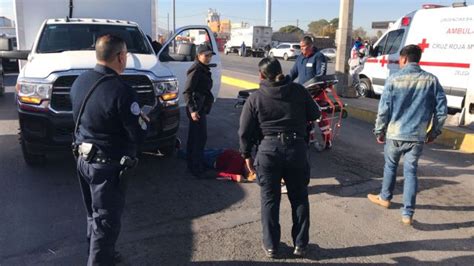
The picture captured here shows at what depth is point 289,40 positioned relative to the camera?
5931 cm

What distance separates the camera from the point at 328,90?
7.20 m

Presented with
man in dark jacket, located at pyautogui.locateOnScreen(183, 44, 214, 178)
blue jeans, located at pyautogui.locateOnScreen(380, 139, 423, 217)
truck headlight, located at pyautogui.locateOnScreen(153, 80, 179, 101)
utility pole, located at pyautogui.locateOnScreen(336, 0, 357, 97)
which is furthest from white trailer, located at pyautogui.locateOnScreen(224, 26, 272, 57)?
blue jeans, located at pyautogui.locateOnScreen(380, 139, 423, 217)

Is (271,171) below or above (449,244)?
above

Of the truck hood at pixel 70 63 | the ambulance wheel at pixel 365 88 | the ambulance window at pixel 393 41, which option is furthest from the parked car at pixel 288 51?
the truck hood at pixel 70 63

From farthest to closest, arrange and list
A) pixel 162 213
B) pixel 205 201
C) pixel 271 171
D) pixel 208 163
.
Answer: pixel 208 163 < pixel 205 201 < pixel 162 213 < pixel 271 171

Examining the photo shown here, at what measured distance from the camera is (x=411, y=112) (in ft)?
15.1

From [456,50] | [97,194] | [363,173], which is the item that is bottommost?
[363,173]

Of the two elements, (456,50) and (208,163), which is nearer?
(208,163)

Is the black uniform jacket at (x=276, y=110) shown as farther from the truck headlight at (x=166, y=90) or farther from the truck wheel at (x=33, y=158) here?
the truck wheel at (x=33, y=158)

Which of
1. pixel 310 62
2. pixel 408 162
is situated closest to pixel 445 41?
pixel 310 62

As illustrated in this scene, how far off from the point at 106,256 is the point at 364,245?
90.8 inches

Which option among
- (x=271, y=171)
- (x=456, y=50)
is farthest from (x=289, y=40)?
(x=271, y=171)

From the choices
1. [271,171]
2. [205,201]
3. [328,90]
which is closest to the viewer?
[271,171]

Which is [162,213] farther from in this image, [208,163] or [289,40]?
[289,40]
